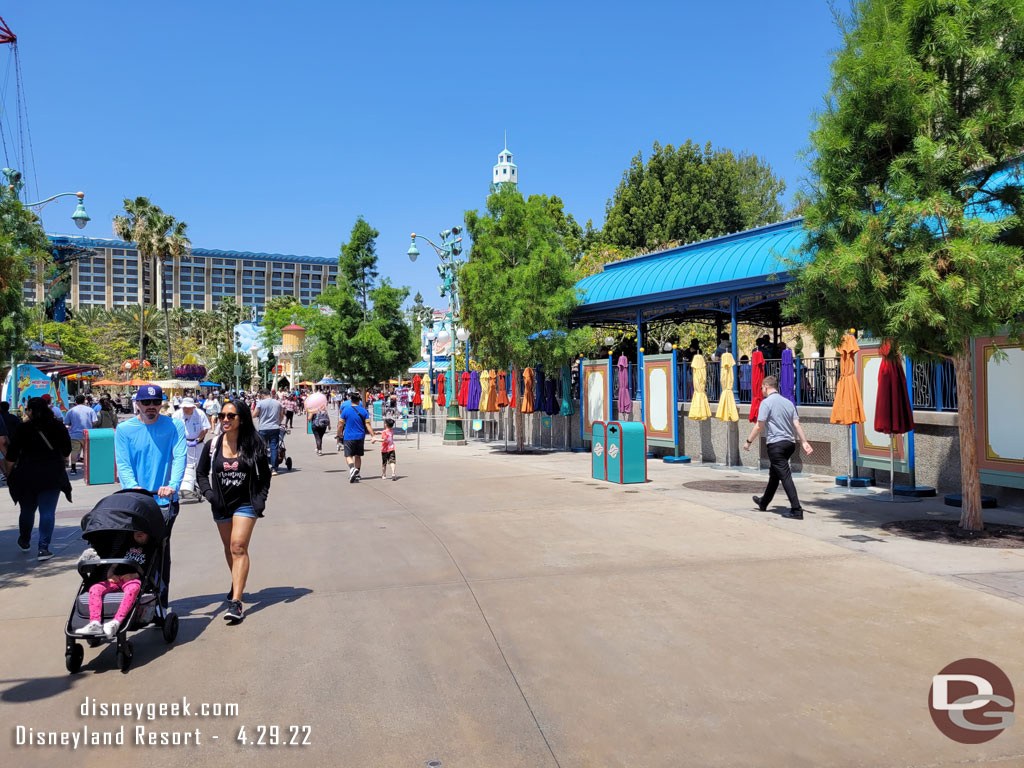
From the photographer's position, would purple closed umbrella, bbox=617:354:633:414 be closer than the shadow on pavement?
No

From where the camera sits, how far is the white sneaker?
4.79 m

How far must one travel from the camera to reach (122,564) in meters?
5.07

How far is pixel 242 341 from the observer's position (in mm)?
104188

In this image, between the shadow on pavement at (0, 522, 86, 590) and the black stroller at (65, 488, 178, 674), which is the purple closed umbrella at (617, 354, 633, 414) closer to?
the shadow on pavement at (0, 522, 86, 590)

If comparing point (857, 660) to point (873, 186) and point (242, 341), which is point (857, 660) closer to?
point (873, 186)

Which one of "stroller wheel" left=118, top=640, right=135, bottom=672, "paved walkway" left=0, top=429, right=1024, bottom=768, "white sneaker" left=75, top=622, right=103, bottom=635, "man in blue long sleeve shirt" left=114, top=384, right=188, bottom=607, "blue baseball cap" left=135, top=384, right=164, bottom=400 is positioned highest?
"blue baseball cap" left=135, top=384, right=164, bottom=400

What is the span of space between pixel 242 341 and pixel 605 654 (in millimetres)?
106165

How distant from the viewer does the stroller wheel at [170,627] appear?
17.7 feet

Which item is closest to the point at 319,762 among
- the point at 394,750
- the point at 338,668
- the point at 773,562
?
the point at 394,750

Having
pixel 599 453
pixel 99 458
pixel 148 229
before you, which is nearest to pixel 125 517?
pixel 599 453

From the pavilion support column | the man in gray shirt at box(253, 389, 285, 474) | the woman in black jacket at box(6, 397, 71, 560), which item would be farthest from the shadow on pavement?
the pavilion support column

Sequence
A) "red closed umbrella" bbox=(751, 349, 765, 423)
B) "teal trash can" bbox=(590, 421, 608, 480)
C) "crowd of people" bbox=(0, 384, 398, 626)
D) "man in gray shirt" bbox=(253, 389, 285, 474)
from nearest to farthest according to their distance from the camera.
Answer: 1. "crowd of people" bbox=(0, 384, 398, 626)
2. "teal trash can" bbox=(590, 421, 608, 480)
3. "red closed umbrella" bbox=(751, 349, 765, 423)
4. "man in gray shirt" bbox=(253, 389, 285, 474)

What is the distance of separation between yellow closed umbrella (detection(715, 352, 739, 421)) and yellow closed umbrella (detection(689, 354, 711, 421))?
1.41ft

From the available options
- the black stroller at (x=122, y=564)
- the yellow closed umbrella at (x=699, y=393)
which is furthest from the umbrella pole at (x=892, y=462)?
the black stroller at (x=122, y=564)
